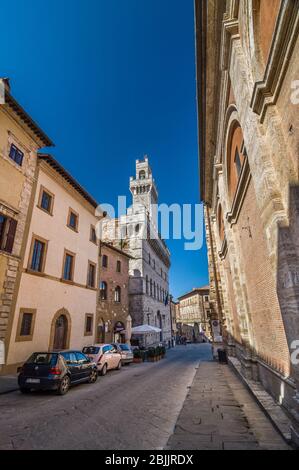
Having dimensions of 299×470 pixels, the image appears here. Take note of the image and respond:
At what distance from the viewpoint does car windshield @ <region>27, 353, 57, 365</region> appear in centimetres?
855

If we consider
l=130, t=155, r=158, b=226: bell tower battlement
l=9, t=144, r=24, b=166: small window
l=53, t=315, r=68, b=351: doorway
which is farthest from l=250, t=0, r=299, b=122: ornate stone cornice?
l=130, t=155, r=158, b=226: bell tower battlement

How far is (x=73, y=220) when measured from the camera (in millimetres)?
18562

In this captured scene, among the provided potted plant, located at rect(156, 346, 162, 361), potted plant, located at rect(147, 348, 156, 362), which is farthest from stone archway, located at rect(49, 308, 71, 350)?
potted plant, located at rect(156, 346, 162, 361)

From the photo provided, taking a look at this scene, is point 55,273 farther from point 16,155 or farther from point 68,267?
point 16,155

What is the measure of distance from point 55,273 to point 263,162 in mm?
13835

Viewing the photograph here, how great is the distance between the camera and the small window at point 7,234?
12.0 meters

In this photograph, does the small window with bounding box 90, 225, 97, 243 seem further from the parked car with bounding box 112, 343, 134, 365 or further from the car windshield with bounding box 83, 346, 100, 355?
the car windshield with bounding box 83, 346, 100, 355

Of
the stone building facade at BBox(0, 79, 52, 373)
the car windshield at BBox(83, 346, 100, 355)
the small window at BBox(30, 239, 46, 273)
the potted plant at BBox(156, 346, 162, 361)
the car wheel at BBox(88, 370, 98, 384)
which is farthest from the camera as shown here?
the potted plant at BBox(156, 346, 162, 361)

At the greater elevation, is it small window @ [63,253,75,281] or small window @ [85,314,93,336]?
small window @ [63,253,75,281]

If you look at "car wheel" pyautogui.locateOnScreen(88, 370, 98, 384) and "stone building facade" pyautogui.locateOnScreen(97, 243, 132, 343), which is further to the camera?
"stone building facade" pyautogui.locateOnScreen(97, 243, 132, 343)

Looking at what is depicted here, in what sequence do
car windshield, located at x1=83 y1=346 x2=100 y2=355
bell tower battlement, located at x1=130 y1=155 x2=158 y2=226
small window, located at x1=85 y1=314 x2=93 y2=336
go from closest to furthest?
car windshield, located at x1=83 y1=346 x2=100 y2=355 → small window, located at x1=85 y1=314 x2=93 y2=336 → bell tower battlement, located at x1=130 y1=155 x2=158 y2=226

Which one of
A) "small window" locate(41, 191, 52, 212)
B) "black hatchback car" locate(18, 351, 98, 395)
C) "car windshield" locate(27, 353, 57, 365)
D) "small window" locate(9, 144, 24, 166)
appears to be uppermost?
"small window" locate(9, 144, 24, 166)

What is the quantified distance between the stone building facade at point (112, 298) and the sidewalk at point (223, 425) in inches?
601

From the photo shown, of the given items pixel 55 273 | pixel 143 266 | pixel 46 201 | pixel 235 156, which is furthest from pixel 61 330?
pixel 143 266
